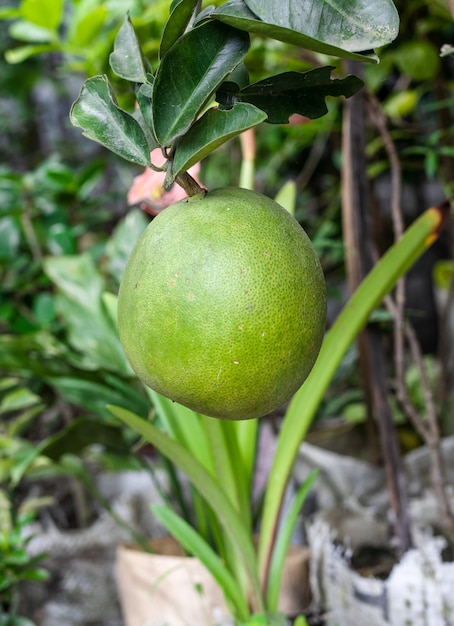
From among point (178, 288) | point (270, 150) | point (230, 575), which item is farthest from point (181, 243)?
point (270, 150)

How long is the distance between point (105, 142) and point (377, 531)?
62 centimetres

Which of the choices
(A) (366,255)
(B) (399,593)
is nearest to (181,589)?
(B) (399,593)

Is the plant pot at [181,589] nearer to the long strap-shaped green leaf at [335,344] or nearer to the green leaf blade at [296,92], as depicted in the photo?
the long strap-shaped green leaf at [335,344]

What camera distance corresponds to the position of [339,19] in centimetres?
25

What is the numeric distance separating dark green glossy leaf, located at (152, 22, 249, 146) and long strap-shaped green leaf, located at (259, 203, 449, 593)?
0.30 metres

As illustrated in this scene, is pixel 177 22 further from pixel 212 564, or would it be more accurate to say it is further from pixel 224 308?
pixel 212 564

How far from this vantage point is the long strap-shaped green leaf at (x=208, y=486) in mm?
483

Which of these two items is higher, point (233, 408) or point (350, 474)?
point (233, 408)

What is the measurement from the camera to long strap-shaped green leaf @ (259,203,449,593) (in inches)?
20.9

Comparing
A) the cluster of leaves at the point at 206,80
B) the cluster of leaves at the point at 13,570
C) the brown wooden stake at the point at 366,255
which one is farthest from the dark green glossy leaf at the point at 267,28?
the cluster of leaves at the point at 13,570

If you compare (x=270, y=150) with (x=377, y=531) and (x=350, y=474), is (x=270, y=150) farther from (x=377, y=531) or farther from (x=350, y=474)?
(x=377, y=531)

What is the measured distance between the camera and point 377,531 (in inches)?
29.3

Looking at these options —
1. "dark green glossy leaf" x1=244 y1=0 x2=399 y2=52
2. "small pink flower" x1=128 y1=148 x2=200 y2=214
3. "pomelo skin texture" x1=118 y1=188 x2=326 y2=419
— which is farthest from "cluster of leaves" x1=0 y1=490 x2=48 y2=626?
"dark green glossy leaf" x1=244 y1=0 x2=399 y2=52

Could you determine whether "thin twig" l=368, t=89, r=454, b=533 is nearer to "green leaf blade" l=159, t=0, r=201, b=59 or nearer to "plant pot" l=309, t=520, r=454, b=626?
"plant pot" l=309, t=520, r=454, b=626
